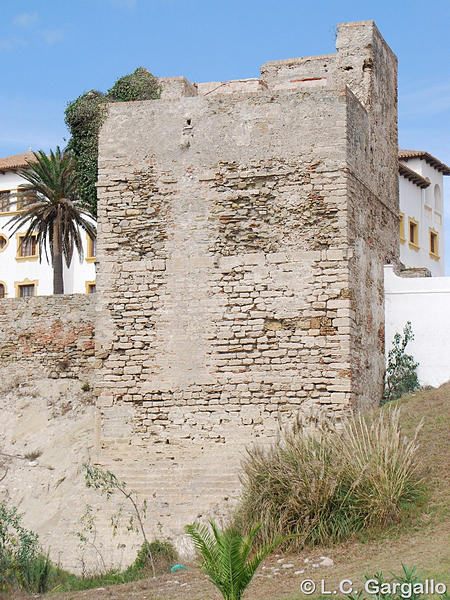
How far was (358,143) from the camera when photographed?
48.8 feet

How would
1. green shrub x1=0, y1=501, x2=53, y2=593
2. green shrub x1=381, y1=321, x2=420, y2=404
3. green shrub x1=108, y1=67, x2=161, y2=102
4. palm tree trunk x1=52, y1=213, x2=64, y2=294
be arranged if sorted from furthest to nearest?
palm tree trunk x1=52, y1=213, x2=64, y2=294 < green shrub x1=108, y1=67, x2=161, y2=102 < green shrub x1=381, y1=321, x2=420, y2=404 < green shrub x1=0, y1=501, x2=53, y2=593

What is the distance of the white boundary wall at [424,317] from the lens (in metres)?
15.4

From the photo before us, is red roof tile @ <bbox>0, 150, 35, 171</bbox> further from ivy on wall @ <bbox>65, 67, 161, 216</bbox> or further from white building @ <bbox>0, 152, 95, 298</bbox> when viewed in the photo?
ivy on wall @ <bbox>65, 67, 161, 216</bbox>

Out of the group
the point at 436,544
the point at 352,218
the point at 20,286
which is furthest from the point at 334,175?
the point at 20,286

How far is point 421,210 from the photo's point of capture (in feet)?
121

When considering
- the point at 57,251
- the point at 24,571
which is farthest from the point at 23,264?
the point at 24,571

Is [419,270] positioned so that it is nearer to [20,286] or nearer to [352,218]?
[352,218]

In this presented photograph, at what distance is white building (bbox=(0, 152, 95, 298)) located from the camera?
3841cm

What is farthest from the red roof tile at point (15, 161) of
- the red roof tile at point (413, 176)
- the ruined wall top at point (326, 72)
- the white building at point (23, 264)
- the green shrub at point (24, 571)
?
the green shrub at point (24, 571)

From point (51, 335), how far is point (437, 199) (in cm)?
2351

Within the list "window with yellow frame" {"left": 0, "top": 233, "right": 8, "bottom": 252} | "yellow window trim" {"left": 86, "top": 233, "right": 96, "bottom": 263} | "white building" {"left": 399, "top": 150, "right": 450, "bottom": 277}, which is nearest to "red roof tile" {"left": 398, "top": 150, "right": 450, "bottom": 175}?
"white building" {"left": 399, "top": 150, "right": 450, "bottom": 277}

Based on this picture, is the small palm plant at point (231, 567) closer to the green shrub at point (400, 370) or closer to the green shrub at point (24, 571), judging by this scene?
the green shrub at point (24, 571)

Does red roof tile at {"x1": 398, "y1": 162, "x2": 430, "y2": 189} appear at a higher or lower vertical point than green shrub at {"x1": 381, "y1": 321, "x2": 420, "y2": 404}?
higher

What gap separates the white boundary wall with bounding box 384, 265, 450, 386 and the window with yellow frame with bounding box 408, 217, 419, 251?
20.2m
